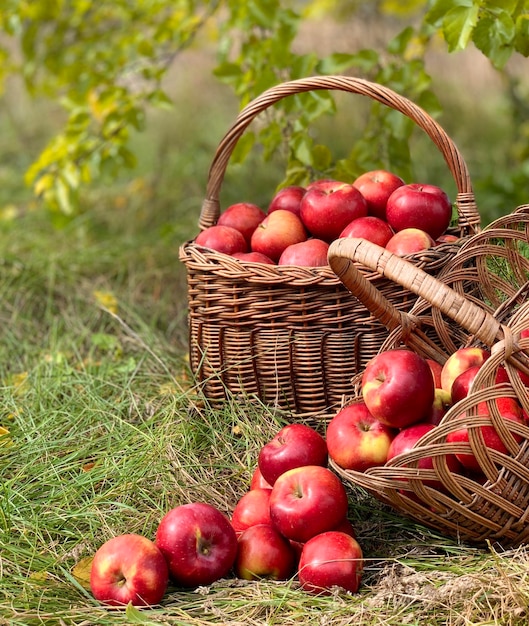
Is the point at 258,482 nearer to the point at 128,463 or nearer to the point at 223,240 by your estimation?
the point at 128,463

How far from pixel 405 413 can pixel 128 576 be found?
68cm

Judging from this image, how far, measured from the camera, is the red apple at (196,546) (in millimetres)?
1710

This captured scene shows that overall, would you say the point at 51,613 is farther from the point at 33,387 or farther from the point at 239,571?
the point at 33,387

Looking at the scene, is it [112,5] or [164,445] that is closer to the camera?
[164,445]

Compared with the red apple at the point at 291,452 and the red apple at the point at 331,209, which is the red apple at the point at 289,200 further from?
the red apple at the point at 291,452

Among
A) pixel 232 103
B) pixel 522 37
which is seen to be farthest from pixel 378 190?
pixel 232 103

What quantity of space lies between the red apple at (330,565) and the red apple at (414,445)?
213 mm

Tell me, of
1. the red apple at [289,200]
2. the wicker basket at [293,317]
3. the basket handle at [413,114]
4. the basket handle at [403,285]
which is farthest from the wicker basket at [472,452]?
the red apple at [289,200]

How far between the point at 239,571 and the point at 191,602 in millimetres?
139

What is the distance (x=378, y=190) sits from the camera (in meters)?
2.54

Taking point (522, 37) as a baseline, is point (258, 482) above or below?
below

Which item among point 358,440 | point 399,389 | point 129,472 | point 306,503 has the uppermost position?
point 399,389

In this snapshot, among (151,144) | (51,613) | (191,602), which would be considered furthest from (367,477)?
(151,144)

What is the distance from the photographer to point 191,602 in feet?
5.55
